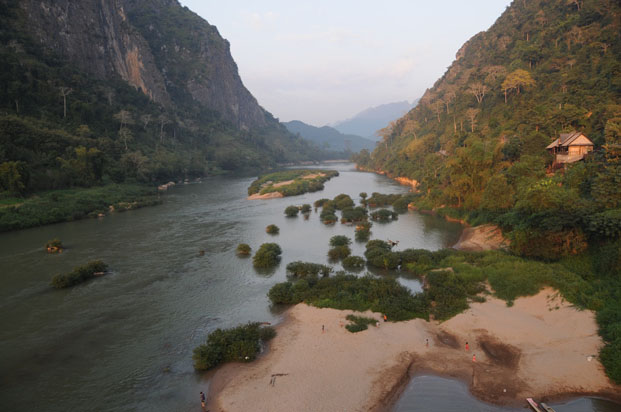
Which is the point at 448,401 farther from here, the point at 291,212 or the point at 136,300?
the point at 291,212

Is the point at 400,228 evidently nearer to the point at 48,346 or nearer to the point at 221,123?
the point at 48,346

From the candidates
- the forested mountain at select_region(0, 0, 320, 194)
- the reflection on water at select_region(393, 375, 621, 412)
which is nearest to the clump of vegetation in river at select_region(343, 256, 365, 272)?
the reflection on water at select_region(393, 375, 621, 412)

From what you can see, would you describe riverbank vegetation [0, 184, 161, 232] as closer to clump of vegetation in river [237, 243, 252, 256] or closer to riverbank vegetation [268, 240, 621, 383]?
clump of vegetation in river [237, 243, 252, 256]

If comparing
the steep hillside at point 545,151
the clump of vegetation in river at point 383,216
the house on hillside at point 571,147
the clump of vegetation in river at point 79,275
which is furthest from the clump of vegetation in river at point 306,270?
the house on hillside at point 571,147

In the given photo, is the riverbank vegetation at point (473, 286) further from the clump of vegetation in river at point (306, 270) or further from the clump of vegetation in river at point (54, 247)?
Answer: the clump of vegetation in river at point (54, 247)

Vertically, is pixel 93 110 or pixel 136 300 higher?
pixel 93 110

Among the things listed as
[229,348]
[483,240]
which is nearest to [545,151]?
[483,240]

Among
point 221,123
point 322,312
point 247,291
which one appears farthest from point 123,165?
point 221,123
